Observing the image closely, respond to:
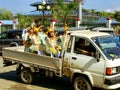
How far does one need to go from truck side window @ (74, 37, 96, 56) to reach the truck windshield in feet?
0.73

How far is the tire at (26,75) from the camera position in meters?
11.8

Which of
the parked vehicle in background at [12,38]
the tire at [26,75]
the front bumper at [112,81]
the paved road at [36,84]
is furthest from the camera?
the parked vehicle in background at [12,38]

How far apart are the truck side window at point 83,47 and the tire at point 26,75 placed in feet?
7.79

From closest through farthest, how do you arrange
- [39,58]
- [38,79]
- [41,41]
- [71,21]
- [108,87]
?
[108,87]
[39,58]
[41,41]
[38,79]
[71,21]

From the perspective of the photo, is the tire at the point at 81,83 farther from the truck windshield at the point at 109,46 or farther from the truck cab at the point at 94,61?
the truck windshield at the point at 109,46

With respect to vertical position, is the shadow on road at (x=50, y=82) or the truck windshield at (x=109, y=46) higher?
the truck windshield at (x=109, y=46)

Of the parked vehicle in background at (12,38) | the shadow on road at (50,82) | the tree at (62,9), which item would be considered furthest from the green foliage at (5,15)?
the shadow on road at (50,82)

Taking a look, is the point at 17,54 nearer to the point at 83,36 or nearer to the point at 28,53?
the point at 28,53

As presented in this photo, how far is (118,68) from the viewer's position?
938cm

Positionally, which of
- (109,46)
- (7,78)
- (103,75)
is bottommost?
(7,78)

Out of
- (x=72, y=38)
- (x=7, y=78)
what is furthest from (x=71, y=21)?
(x=72, y=38)

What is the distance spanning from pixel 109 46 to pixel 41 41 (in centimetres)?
278

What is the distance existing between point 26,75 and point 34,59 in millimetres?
922

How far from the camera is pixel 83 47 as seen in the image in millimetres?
10031
